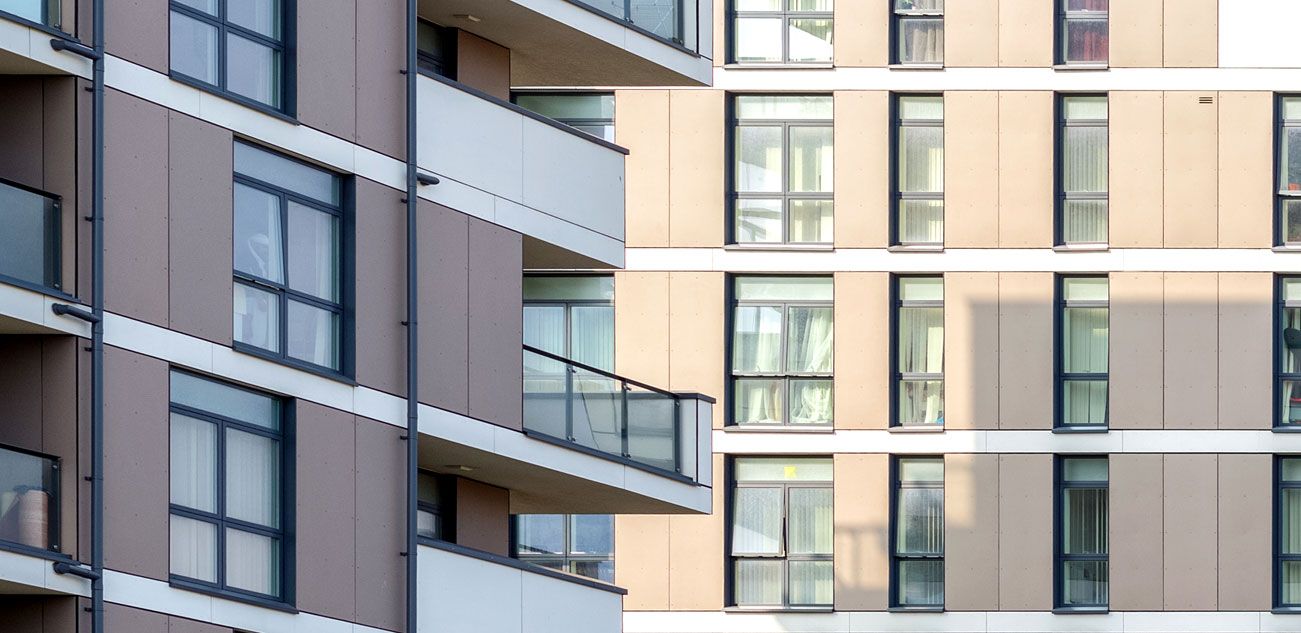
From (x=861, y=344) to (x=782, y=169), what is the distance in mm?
3271

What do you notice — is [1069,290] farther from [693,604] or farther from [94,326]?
[94,326]

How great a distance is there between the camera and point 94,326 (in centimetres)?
2964

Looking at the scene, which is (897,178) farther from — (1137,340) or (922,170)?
(1137,340)

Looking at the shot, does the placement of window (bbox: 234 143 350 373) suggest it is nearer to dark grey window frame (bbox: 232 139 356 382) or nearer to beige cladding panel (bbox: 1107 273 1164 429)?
dark grey window frame (bbox: 232 139 356 382)

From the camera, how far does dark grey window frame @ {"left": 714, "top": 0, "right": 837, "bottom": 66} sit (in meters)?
54.1

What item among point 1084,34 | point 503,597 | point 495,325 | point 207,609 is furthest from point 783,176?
point 207,609

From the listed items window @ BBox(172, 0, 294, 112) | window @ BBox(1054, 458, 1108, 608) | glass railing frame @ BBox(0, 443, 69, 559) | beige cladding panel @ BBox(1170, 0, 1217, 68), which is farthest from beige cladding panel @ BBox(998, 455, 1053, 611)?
glass railing frame @ BBox(0, 443, 69, 559)

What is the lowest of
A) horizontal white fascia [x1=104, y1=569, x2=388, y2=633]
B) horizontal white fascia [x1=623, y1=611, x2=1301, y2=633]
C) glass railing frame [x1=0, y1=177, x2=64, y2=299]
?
horizontal white fascia [x1=104, y1=569, x2=388, y2=633]

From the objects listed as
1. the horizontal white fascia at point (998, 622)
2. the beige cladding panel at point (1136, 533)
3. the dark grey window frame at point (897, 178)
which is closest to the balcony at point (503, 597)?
the horizontal white fascia at point (998, 622)

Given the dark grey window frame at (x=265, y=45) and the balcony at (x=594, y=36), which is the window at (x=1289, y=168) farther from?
the dark grey window frame at (x=265, y=45)

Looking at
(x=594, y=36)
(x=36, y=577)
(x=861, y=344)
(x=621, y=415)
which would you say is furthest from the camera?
(x=861, y=344)

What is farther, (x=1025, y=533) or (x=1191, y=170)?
(x=1191, y=170)

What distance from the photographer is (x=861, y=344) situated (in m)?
53.7

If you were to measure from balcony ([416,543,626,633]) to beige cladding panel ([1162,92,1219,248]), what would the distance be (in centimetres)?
1847
